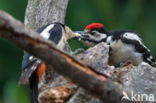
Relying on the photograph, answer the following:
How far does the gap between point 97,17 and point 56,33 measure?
24.1ft

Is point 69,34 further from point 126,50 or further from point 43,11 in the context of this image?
point 126,50

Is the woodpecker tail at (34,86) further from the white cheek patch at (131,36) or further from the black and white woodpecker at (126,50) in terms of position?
the white cheek patch at (131,36)

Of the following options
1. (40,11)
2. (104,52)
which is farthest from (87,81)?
(40,11)

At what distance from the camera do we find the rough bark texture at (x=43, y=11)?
6988 millimetres

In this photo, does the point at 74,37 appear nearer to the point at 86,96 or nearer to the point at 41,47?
the point at 86,96

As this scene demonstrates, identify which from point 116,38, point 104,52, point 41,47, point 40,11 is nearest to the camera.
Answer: point 41,47

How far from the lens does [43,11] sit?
699 cm

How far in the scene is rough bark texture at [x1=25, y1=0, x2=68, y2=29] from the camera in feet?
22.9

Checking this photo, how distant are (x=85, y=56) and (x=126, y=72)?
41cm

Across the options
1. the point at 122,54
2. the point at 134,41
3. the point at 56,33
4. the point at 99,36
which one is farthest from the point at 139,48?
the point at 56,33

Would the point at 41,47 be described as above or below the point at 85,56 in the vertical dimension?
above

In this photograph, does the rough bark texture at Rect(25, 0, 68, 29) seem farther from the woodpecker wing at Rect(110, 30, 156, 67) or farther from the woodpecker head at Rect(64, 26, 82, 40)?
the woodpecker wing at Rect(110, 30, 156, 67)

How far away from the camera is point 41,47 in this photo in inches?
177

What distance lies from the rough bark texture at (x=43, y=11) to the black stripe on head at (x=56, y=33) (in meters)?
0.17
